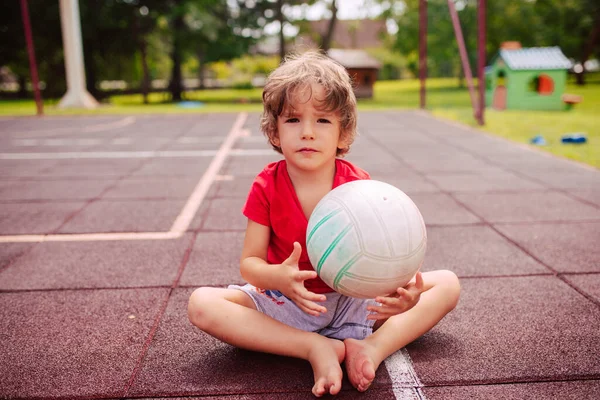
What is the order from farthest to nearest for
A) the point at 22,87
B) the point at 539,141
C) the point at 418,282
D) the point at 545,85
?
the point at 22,87
the point at 545,85
the point at 539,141
the point at 418,282

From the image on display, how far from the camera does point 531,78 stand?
49.6ft

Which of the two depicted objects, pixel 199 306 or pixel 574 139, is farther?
pixel 574 139

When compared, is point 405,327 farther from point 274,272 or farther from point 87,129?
point 87,129

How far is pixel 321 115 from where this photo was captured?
2.15 m

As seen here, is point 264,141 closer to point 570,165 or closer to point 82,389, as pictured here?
point 570,165

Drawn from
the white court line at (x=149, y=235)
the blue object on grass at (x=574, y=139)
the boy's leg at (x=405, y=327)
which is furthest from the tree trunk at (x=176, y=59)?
the boy's leg at (x=405, y=327)

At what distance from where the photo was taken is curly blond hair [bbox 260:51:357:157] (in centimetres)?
212

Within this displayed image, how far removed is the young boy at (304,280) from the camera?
2.04 m

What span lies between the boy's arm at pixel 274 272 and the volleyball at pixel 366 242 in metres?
0.12

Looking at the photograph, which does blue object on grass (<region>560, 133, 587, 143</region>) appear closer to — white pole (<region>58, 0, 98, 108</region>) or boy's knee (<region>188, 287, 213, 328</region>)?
boy's knee (<region>188, 287, 213, 328</region>)

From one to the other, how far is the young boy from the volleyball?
0.26 feet

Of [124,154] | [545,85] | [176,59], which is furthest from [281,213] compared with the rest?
[176,59]

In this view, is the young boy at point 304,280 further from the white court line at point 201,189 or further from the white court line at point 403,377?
the white court line at point 201,189

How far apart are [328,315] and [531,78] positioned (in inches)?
593
